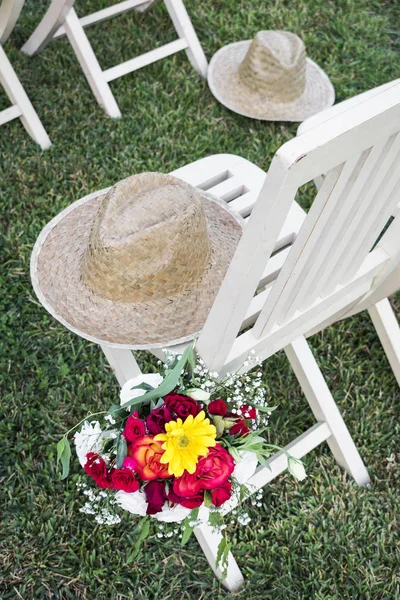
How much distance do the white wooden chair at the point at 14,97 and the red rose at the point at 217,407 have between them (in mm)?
1936

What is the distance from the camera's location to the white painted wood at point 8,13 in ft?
8.45

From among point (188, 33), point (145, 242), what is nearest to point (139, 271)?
point (145, 242)

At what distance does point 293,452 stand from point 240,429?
69 centimetres

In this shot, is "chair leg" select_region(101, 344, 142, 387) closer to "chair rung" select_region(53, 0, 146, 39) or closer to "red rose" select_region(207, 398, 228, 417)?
"red rose" select_region(207, 398, 228, 417)

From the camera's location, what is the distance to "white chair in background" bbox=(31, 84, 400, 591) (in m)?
0.98

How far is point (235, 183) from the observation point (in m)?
1.93

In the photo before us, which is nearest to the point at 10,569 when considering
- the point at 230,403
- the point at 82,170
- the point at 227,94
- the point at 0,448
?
the point at 0,448

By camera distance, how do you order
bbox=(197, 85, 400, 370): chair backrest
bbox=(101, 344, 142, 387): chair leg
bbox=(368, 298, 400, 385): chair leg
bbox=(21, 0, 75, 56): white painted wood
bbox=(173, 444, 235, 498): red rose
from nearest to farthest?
bbox=(197, 85, 400, 370): chair backrest < bbox=(173, 444, 235, 498): red rose < bbox=(101, 344, 142, 387): chair leg < bbox=(368, 298, 400, 385): chair leg < bbox=(21, 0, 75, 56): white painted wood

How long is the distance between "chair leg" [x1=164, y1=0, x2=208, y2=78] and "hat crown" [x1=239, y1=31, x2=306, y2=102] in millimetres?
243

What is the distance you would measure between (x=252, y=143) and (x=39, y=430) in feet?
5.26

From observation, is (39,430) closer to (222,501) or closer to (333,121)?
(222,501)

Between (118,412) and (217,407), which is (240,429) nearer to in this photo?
(217,407)

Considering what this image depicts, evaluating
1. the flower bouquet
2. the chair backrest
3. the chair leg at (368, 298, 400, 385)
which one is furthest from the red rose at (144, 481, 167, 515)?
the chair leg at (368, 298, 400, 385)

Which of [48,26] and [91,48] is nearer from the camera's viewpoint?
[48,26]
